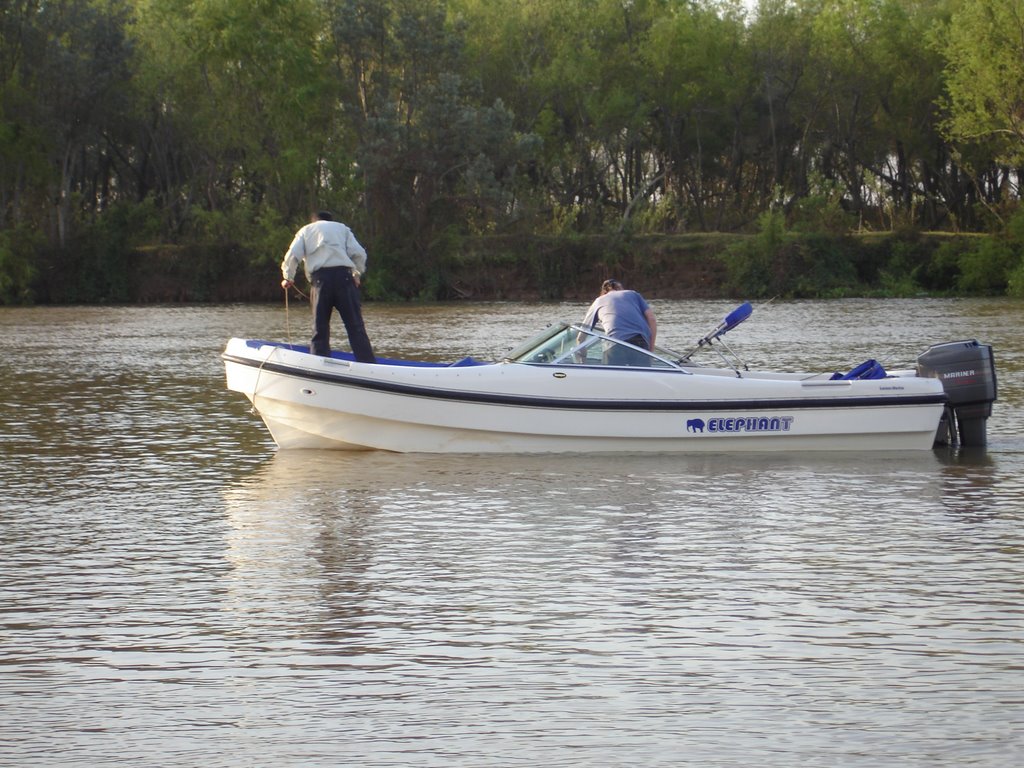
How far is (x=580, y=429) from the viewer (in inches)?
533

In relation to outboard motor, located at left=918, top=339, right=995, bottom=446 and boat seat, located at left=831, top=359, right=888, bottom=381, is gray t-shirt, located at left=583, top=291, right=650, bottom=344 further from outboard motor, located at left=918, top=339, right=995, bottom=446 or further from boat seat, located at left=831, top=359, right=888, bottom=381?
outboard motor, located at left=918, top=339, right=995, bottom=446

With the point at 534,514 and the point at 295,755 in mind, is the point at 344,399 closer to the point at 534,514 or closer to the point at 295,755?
the point at 534,514

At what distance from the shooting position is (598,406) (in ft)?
43.9

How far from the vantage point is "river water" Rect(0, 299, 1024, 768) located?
6.04m

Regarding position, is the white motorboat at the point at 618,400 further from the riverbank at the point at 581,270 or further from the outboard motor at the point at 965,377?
the riverbank at the point at 581,270

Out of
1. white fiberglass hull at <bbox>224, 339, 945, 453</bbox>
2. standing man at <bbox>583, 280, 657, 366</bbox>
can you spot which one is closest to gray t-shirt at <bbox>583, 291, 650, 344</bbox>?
standing man at <bbox>583, 280, 657, 366</bbox>

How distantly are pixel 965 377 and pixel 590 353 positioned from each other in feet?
9.96

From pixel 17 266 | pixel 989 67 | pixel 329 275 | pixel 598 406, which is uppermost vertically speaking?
pixel 989 67

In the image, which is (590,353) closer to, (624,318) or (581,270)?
(624,318)

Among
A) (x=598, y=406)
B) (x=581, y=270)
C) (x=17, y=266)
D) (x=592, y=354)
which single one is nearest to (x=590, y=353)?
(x=592, y=354)

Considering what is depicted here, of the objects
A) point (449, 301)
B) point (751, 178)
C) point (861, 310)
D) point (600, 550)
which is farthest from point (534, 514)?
point (751, 178)

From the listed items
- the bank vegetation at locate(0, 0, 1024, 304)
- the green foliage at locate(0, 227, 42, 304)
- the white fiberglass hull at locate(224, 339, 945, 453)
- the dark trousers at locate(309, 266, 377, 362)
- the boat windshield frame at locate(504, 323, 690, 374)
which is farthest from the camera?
the bank vegetation at locate(0, 0, 1024, 304)

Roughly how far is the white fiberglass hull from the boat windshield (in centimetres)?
15

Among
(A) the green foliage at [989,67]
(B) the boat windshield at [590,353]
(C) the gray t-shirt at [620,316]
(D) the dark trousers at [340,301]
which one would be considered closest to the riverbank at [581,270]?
(A) the green foliage at [989,67]
